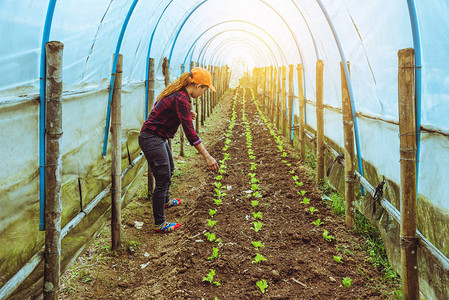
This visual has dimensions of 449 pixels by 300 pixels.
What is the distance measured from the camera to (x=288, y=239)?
4.29 meters

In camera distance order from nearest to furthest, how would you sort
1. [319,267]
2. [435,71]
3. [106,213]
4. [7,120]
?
[7,120] < [435,71] < [319,267] < [106,213]

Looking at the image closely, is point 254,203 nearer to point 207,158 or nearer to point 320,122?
point 207,158

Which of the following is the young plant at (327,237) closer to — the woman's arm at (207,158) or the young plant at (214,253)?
the young plant at (214,253)

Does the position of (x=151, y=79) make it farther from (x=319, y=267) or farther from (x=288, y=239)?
(x=319, y=267)

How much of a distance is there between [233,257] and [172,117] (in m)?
1.75

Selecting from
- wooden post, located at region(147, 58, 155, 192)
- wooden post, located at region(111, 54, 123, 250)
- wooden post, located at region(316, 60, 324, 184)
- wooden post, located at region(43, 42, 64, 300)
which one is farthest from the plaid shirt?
wooden post, located at region(316, 60, 324, 184)

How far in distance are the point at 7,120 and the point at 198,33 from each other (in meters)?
10.2

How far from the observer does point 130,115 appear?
554 cm

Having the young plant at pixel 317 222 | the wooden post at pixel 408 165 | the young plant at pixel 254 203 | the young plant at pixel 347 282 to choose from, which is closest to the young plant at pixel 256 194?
the young plant at pixel 254 203

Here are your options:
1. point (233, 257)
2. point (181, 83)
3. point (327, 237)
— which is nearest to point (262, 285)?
point (233, 257)

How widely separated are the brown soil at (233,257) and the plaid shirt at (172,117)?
128 cm

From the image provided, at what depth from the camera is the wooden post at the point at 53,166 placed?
237cm

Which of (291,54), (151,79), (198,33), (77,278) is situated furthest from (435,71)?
(198,33)

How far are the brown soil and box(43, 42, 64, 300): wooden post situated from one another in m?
0.72
